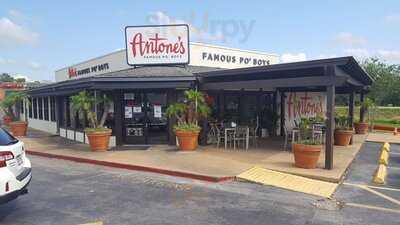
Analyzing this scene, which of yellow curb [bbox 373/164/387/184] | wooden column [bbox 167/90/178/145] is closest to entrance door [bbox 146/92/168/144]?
wooden column [bbox 167/90/178/145]

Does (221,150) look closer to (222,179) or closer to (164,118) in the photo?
(164,118)

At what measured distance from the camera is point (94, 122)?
14039mm

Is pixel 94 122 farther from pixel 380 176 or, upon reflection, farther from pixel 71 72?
pixel 71 72

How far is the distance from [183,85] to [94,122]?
3526 millimetres

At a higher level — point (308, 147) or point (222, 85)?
point (222, 85)

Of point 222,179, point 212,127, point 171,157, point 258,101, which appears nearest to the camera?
point 222,179

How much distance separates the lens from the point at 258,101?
17984 millimetres

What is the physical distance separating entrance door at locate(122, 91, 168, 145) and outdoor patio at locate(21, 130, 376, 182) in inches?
33.7

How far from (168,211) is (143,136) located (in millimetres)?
8514

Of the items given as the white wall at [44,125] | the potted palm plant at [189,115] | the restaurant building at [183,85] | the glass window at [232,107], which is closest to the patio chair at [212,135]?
the restaurant building at [183,85]

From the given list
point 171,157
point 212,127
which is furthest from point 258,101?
point 171,157

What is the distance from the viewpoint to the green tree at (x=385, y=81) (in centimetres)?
5075

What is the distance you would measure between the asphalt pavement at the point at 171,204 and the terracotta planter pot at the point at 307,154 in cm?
100

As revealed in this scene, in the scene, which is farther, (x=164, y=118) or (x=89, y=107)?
(x=164, y=118)
